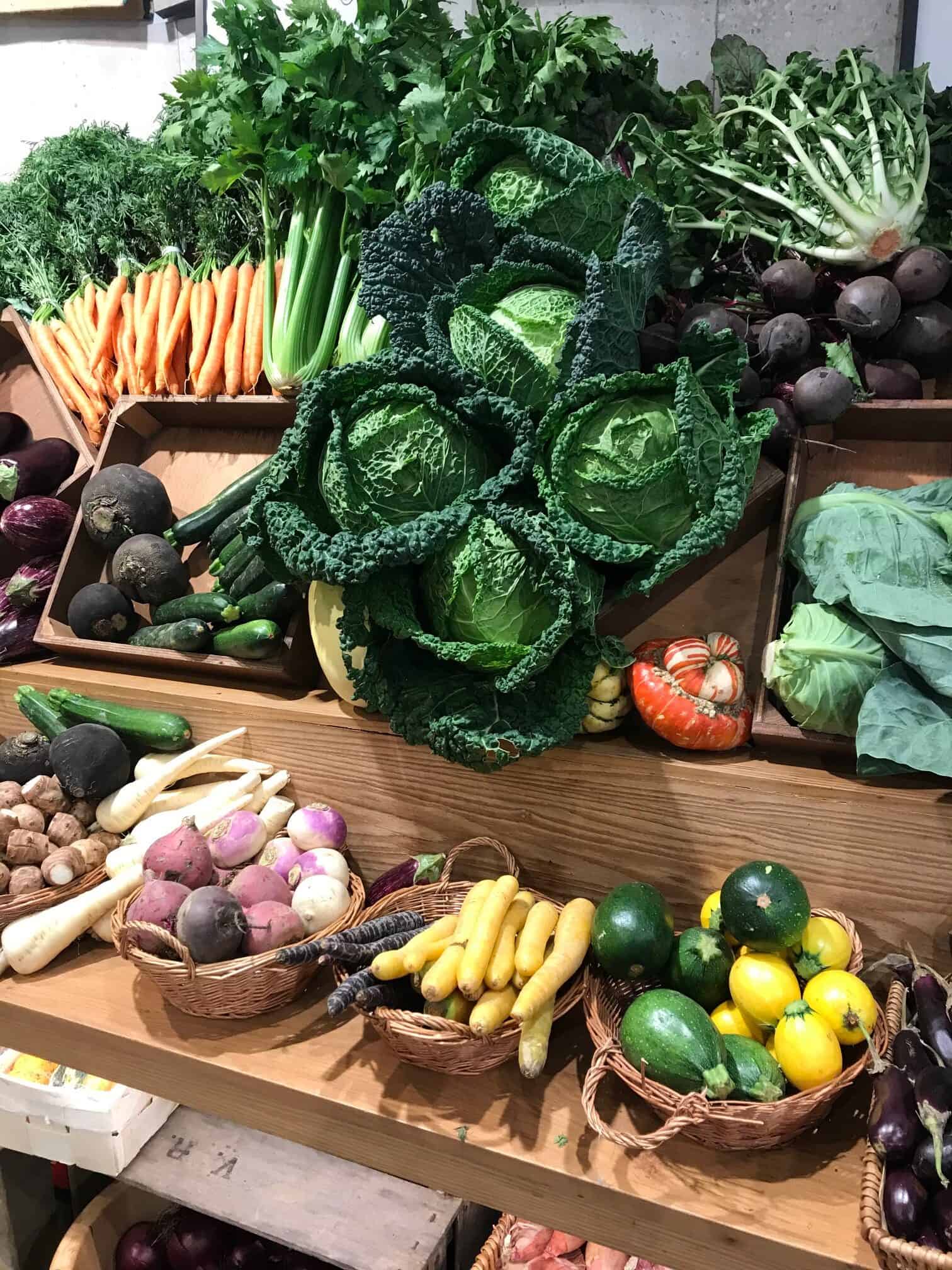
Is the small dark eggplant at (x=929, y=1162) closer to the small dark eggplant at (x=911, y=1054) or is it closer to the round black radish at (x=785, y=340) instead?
the small dark eggplant at (x=911, y=1054)

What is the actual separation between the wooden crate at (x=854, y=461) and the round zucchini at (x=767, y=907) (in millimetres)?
235

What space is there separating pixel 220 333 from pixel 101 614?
29.4 inches

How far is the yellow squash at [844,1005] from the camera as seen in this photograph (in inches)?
42.6

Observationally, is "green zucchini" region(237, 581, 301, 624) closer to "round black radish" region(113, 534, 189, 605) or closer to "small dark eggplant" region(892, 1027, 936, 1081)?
"round black radish" region(113, 534, 189, 605)

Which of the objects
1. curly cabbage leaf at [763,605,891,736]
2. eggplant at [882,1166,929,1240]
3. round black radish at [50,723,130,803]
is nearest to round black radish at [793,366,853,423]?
curly cabbage leaf at [763,605,891,736]

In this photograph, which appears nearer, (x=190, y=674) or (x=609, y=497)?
(x=609, y=497)

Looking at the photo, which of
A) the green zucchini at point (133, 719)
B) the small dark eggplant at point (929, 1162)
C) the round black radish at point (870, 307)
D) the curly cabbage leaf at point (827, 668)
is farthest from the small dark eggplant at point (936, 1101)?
the green zucchini at point (133, 719)

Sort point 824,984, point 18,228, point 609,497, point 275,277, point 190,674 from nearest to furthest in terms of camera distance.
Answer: point 824,984 → point 609,497 → point 190,674 → point 275,277 → point 18,228

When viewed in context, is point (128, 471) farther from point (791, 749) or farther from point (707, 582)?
point (791, 749)

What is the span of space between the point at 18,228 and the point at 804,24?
220 centimetres

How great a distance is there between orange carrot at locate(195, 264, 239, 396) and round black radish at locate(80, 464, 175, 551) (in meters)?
0.27

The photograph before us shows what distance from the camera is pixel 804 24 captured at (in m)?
1.93

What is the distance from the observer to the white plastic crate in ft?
5.49

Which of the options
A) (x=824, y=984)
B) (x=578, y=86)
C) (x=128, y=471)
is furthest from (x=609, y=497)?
(x=128, y=471)
